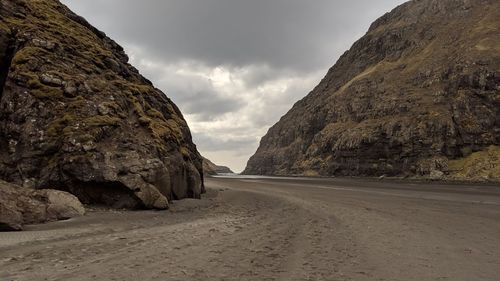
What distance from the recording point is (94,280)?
316 inches

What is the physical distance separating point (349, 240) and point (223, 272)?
6.40 m

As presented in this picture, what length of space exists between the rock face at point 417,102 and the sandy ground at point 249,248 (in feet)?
258

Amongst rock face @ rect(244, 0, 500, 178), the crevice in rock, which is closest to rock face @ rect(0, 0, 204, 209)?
the crevice in rock

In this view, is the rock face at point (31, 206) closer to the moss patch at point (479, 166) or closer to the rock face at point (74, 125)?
the rock face at point (74, 125)

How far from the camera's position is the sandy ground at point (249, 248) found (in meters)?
9.11

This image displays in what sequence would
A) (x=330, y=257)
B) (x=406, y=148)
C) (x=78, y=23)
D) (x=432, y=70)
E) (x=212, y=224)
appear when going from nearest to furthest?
(x=330, y=257) < (x=212, y=224) < (x=78, y=23) < (x=406, y=148) < (x=432, y=70)

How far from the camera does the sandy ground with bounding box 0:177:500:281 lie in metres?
9.11

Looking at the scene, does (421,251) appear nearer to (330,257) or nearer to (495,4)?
(330,257)

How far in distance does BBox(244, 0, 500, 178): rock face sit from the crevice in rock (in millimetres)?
84998

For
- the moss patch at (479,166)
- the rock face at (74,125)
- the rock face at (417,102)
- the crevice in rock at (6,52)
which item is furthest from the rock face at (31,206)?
the rock face at (417,102)

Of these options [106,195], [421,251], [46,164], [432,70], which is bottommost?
[421,251]

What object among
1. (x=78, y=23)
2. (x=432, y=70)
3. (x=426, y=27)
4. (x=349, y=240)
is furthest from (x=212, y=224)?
(x=426, y=27)

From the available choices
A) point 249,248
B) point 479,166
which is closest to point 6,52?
point 249,248

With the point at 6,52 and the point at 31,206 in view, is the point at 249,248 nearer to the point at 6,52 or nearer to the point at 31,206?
the point at 31,206
